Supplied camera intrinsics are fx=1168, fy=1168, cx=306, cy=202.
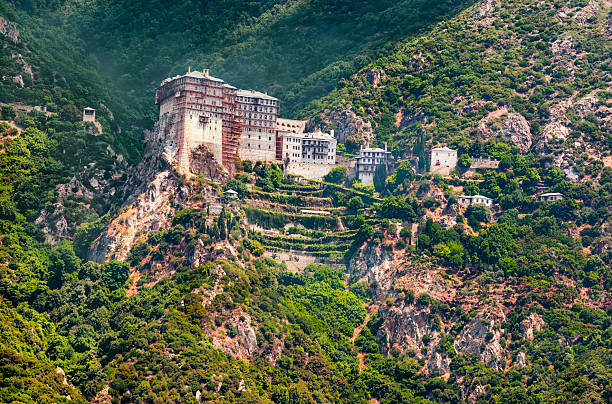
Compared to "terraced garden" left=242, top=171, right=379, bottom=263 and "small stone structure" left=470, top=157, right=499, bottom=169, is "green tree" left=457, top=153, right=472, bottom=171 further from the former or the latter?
"terraced garden" left=242, top=171, right=379, bottom=263

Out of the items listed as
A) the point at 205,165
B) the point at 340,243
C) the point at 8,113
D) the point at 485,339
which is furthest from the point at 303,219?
the point at 8,113

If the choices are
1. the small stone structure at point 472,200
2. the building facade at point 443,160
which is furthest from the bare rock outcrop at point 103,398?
the building facade at point 443,160

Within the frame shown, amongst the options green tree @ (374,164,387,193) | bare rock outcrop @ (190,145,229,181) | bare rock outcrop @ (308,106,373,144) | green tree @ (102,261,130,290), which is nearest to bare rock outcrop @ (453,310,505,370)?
green tree @ (374,164,387,193)

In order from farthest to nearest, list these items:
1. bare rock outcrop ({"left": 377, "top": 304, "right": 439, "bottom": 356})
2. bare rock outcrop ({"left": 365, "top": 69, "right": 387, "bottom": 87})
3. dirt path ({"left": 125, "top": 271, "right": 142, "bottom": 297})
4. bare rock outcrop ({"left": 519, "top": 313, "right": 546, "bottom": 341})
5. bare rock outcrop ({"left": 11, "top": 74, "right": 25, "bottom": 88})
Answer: bare rock outcrop ({"left": 365, "top": 69, "right": 387, "bottom": 87})
bare rock outcrop ({"left": 11, "top": 74, "right": 25, "bottom": 88})
bare rock outcrop ({"left": 377, "top": 304, "right": 439, "bottom": 356})
dirt path ({"left": 125, "top": 271, "right": 142, "bottom": 297})
bare rock outcrop ({"left": 519, "top": 313, "right": 546, "bottom": 341})

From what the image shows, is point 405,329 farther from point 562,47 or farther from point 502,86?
point 562,47

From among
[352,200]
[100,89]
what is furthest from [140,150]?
[352,200]
